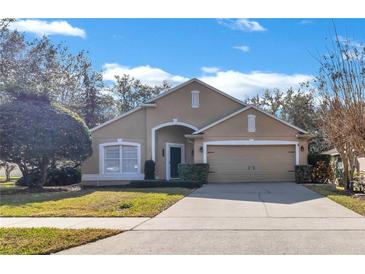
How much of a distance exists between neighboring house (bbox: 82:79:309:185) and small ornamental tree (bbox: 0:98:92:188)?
196 inches

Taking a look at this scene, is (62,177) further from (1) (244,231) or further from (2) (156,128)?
(1) (244,231)

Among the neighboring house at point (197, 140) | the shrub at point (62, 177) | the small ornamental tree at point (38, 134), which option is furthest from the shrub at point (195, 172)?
the shrub at point (62, 177)

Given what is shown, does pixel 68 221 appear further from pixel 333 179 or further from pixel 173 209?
pixel 333 179

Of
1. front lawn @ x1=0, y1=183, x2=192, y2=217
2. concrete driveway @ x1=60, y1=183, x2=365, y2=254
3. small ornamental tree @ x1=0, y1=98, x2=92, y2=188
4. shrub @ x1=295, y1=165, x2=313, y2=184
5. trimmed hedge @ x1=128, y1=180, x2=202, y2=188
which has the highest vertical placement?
small ornamental tree @ x1=0, y1=98, x2=92, y2=188

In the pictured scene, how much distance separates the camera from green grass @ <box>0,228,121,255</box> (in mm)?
7287

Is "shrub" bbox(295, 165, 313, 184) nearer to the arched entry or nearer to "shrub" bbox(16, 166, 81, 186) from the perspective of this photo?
the arched entry

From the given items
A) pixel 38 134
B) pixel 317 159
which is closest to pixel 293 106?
pixel 317 159

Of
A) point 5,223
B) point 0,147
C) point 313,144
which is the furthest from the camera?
point 313,144

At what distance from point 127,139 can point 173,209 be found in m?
12.7

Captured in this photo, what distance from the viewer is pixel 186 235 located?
845 cm

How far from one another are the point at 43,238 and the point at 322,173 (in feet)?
58.8

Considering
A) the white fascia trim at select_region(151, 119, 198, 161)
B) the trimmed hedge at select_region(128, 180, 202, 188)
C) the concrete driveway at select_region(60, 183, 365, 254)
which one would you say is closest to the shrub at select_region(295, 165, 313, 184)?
the trimmed hedge at select_region(128, 180, 202, 188)
